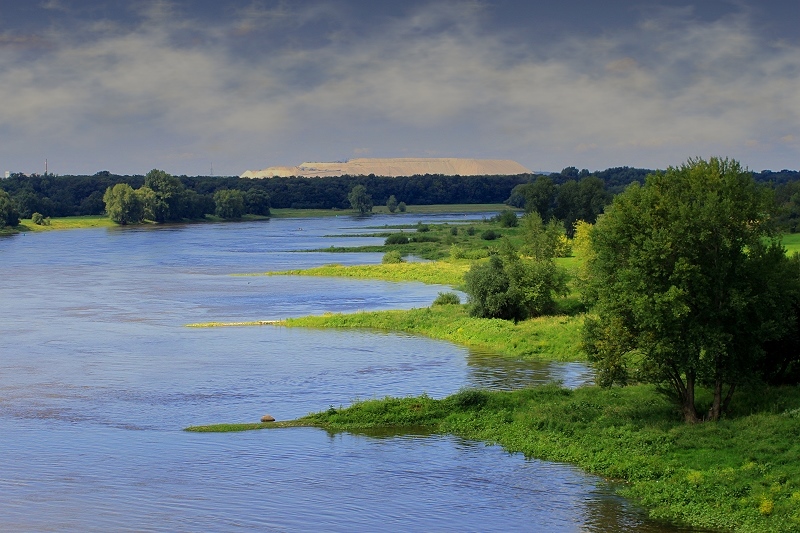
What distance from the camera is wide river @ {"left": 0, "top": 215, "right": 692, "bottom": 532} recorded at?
933 inches

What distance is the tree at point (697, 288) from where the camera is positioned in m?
26.4

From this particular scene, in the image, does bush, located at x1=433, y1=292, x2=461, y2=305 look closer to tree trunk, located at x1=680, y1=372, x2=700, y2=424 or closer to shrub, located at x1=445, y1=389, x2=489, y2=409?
shrub, located at x1=445, y1=389, x2=489, y2=409

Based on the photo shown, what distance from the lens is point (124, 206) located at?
17725 centimetres

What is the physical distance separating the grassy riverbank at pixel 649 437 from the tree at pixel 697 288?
146 centimetres

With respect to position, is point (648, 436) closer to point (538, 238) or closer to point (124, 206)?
point (538, 238)

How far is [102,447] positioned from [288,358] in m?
16.2

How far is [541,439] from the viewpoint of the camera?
28656 millimetres

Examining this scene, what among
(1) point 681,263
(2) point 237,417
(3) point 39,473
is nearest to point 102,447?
(3) point 39,473

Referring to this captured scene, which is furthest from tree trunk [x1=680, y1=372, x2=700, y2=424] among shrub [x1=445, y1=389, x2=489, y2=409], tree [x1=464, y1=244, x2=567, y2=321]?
tree [x1=464, y1=244, x2=567, y2=321]

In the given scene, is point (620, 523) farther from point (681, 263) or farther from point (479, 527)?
point (681, 263)

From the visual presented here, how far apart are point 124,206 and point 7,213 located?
23.4m

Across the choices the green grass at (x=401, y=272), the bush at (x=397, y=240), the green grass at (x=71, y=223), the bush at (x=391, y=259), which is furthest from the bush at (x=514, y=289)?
the green grass at (x=71, y=223)

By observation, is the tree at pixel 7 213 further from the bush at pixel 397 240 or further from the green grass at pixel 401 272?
the green grass at pixel 401 272

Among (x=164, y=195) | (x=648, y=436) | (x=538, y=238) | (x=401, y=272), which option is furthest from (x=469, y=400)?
(x=164, y=195)
